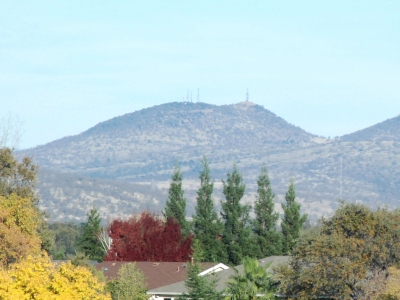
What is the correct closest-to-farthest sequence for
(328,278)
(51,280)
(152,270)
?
(51,280) < (328,278) < (152,270)

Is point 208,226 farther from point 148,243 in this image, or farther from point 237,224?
point 148,243

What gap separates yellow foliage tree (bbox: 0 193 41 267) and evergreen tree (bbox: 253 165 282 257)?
28.7 m

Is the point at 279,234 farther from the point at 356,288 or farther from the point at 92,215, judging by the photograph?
the point at 356,288

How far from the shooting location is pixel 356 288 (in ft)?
132

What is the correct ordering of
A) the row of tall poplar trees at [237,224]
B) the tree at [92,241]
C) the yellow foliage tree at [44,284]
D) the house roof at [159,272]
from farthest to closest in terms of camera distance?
1. the tree at [92,241]
2. the row of tall poplar trees at [237,224]
3. the house roof at [159,272]
4. the yellow foliage tree at [44,284]

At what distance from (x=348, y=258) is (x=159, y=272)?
19.1 meters

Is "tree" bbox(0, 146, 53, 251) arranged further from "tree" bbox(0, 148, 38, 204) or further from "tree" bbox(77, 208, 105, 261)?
"tree" bbox(77, 208, 105, 261)

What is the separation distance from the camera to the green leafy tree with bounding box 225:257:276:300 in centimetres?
4094

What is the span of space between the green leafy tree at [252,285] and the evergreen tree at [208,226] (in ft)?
96.9

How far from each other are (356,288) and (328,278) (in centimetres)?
131

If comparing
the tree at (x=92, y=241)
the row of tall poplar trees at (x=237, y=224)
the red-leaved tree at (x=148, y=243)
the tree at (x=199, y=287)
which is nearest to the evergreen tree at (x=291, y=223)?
the row of tall poplar trees at (x=237, y=224)

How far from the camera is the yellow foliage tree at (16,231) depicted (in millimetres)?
42000

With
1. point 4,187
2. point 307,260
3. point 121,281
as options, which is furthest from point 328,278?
point 4,187

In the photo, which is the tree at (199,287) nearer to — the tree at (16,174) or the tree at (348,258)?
the tree at (348,258)
